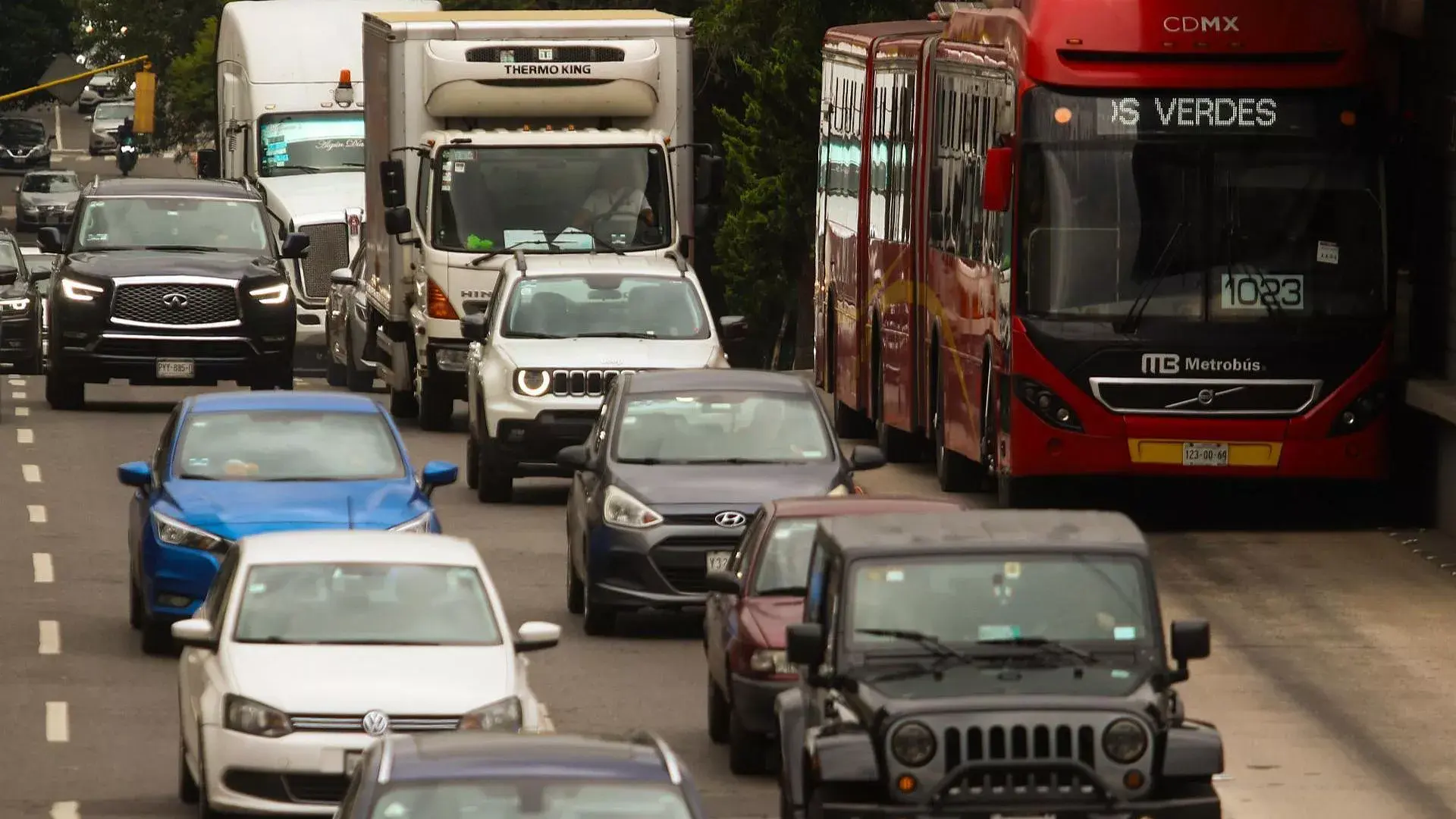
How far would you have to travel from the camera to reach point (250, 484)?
60.5ft

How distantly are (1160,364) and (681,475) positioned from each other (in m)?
4.33

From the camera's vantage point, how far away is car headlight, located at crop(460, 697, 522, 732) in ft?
41.5

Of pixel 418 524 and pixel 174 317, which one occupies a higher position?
pixel 418 524

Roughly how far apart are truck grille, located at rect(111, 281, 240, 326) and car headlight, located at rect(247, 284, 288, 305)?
20 cm

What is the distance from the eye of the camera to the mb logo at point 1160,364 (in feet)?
72.1

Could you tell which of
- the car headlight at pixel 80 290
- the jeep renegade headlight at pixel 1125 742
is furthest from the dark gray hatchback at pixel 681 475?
the car headlight at pixel 80 290

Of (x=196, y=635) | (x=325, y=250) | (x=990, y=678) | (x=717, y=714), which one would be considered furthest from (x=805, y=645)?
(x=325, y=250)

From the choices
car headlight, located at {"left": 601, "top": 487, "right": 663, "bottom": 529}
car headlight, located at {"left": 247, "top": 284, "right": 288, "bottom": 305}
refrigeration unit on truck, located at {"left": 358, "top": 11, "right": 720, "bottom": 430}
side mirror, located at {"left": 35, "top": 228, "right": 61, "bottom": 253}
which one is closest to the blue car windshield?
car headlight, located at {"left": 601, "top": 487, "right": 663, "bottom": 529}

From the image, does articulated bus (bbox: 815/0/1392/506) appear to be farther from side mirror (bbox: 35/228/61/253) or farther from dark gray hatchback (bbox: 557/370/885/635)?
side mirror (bbox: 35/228/61/253)

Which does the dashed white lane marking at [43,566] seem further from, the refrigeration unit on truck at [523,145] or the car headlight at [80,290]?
the car headlight at [80,290]

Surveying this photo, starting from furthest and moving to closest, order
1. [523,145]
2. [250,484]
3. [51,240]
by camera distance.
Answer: [51,240], [523,145], [250,484]

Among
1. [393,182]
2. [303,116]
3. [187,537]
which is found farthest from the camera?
[303,116]

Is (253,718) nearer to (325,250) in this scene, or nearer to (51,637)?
(51,637)

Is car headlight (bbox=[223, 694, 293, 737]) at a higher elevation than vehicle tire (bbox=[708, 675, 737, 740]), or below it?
higher
